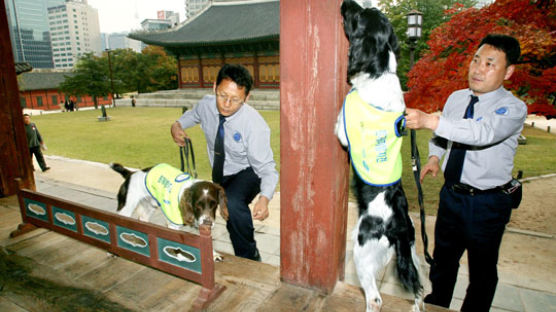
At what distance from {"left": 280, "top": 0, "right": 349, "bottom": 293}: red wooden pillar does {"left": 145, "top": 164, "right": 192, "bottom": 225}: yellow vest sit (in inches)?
43.4

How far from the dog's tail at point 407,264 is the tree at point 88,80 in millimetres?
37587

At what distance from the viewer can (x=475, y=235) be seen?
2420 millimetres

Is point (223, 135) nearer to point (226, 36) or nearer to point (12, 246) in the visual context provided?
point (12, 246)

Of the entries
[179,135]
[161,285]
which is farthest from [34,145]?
[161,285]

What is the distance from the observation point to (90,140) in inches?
570

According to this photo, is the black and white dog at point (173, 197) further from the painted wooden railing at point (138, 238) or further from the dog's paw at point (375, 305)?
the dog's paw at point (375, 305)

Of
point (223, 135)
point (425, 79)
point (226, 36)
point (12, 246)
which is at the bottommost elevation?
point (12, 246)

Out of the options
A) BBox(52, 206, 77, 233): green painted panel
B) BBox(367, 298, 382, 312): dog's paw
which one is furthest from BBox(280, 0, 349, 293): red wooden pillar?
BBox(52, 206, 77, 233): green painted panel

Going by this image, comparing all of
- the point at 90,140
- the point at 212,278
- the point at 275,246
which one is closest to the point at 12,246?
the point at 212,278

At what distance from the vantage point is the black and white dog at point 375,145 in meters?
1.75

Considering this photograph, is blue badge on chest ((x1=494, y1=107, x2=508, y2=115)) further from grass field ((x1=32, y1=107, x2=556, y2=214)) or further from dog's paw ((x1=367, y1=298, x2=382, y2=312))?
grass field ((x1=32, y1=107, x2=556, y2=214))

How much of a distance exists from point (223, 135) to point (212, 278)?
135 cm

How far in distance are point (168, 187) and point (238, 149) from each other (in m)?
0.75

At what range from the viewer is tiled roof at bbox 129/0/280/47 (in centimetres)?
3042
